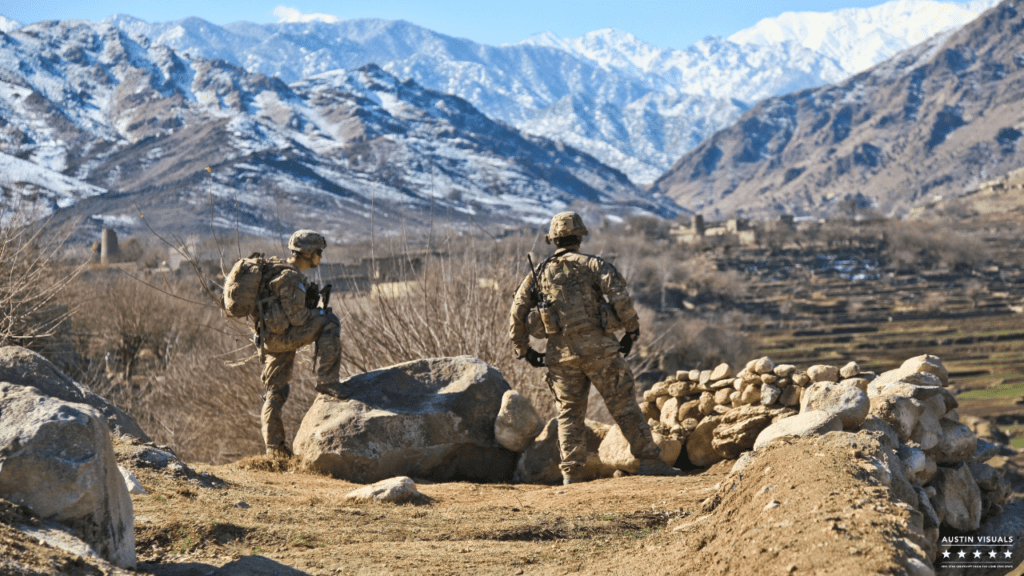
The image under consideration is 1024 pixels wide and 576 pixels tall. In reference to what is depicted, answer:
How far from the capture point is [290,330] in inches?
318

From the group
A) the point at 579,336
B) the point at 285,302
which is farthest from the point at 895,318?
the point at 285,302

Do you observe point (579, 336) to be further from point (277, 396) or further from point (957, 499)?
point (957, 499)

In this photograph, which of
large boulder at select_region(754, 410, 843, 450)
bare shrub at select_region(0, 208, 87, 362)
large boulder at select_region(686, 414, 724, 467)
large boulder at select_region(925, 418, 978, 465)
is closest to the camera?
large boulder at select_region(754, 410, 843, 450)

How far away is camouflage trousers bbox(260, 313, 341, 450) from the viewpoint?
8.15 meters

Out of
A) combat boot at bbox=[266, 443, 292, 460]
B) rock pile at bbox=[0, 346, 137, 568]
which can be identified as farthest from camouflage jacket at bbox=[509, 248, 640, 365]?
rock pile at bbox=[0, 346, 137, 568]

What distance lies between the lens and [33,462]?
3.89 m

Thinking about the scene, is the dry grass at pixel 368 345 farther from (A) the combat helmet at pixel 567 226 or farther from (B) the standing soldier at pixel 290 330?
(A) the combat helmet at pixel 567 226

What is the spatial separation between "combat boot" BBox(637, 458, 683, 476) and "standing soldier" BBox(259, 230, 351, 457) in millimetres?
2612

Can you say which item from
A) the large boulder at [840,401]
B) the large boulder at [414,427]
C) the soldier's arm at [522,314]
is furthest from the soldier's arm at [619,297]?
the large boulder at [414,427]

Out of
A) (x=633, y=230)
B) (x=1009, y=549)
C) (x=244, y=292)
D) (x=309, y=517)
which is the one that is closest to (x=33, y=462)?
(x=309, y=517)

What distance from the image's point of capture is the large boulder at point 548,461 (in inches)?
319

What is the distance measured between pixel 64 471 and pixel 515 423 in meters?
4.82

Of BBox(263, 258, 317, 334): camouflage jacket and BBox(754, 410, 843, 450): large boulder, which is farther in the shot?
BBox(263, 258, 317, 334): camouflage jacket

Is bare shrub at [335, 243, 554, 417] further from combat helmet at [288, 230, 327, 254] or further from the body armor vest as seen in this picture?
the body armor vest
